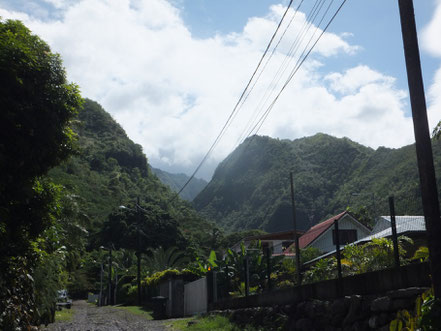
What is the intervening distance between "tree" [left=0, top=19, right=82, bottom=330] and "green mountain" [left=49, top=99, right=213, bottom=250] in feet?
A: 202

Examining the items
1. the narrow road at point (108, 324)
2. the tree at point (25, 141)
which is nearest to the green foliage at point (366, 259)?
the tree at point (25, 141)

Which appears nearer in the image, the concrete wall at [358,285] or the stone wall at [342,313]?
the concrete wall at [358,285]

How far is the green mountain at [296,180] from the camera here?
89.4 metres

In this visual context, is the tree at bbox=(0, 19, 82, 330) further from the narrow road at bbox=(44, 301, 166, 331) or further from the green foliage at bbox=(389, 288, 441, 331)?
the green foliage at bbox=(389, 288, 441, 331)

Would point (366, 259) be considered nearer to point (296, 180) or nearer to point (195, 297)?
point (195, 297)

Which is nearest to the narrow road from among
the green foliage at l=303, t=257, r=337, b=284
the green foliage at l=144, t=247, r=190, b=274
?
the green foliage at l=303, t=257, r=337, b=284

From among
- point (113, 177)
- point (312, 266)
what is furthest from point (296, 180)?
point (312, 266)

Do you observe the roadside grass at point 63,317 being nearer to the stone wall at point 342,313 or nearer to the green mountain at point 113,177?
the stone wall at point 342,313

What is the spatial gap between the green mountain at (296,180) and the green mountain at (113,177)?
1019 centimetres

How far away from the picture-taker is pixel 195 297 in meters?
23.7

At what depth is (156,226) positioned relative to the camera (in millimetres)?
69125

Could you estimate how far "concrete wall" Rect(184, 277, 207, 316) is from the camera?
863 inches

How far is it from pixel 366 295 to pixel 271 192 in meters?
102

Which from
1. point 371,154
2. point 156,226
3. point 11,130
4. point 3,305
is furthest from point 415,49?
point 371,154
